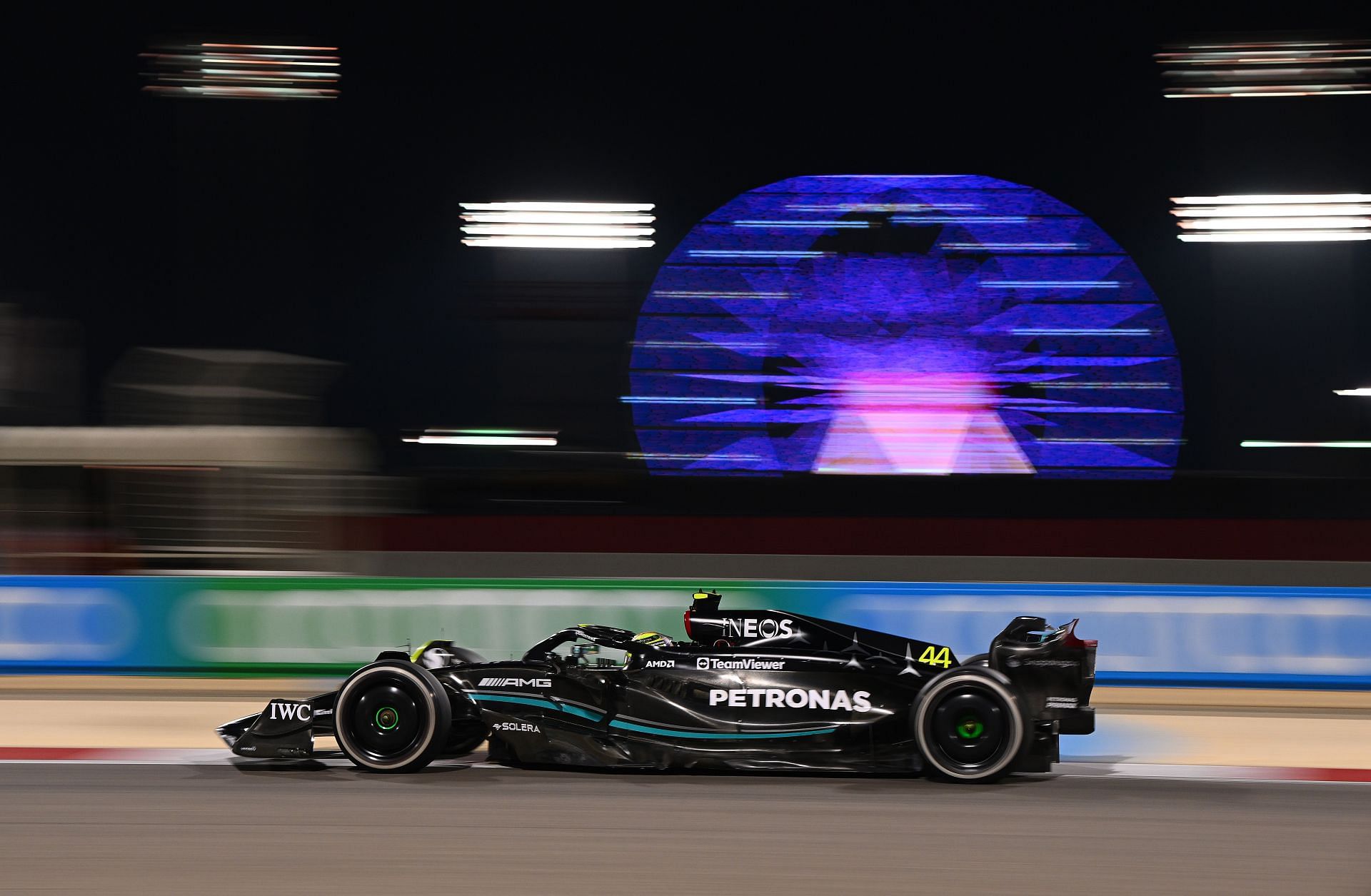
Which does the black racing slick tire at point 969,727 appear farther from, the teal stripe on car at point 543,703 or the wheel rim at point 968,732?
the teal stripe on car at point 543,703

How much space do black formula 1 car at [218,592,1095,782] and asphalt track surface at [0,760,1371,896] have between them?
0.15 meters

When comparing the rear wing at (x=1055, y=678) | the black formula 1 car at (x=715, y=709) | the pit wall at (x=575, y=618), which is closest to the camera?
the black formula 1 car at (x=715, y=709)

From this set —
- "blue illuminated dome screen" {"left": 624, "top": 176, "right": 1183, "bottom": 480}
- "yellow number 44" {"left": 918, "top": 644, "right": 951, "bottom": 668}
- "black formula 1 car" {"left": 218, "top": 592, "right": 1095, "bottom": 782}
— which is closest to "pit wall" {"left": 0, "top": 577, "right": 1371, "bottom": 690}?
"yellow number 44" {"left": 918, "top": 644, "right": 951, "bottom": 668}

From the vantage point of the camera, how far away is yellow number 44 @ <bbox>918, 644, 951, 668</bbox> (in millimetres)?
6984

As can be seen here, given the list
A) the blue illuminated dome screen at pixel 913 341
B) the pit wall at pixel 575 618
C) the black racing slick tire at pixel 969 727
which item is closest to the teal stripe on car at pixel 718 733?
the black racing slick tire at pixel 969 727

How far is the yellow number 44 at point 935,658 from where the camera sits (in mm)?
6984

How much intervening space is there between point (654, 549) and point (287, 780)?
767 inches

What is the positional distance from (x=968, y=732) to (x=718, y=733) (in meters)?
1.13

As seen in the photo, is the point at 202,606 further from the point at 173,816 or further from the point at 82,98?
the point at 82,98

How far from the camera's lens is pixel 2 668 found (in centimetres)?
1103

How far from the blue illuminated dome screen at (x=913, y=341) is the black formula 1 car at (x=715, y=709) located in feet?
58.2

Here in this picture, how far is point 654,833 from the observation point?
560 cm

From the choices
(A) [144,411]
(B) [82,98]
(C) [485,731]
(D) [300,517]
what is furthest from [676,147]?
(C) [485,731]

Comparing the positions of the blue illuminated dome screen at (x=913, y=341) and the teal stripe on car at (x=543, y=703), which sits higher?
the blue illuminated dome screen at (x=913, y=341)
